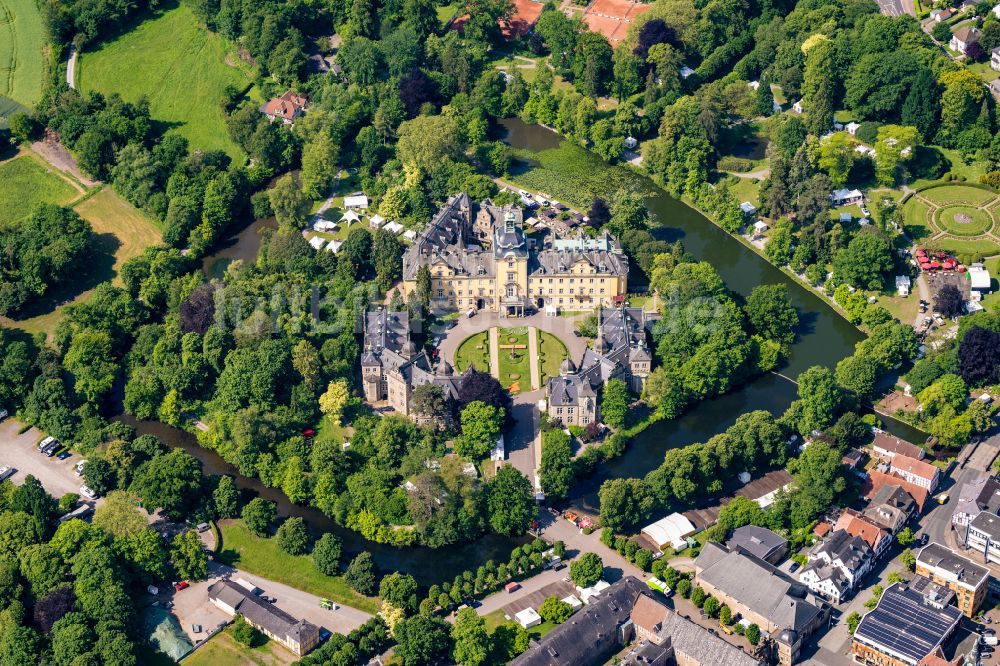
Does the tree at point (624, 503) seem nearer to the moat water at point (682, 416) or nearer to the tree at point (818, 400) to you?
the moat water at point (682, 416)

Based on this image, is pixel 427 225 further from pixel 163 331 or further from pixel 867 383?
pixel 867 383

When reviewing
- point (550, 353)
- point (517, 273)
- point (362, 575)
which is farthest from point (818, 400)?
point (362, 575)

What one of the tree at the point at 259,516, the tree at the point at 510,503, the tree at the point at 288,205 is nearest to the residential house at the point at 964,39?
the tree at the point at 288,205

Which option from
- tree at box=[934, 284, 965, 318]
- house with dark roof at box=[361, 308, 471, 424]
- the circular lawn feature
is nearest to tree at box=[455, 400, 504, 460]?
house with dark roof at box=[361, 308, 471, 424]

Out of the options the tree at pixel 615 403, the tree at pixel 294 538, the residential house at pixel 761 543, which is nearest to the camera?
the residential house at pixel 761 543

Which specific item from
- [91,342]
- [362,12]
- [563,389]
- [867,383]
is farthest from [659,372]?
[362,12]

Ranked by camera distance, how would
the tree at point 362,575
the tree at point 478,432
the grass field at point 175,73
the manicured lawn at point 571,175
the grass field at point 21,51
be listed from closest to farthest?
the tree at point 362,575, the tree at point 478,432, the manicured lawn at point 571,175, the grass field at point 175,73, the grass field at point 21,51

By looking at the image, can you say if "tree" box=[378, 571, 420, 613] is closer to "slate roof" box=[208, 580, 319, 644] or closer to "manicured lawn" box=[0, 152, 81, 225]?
"slate roof" box=[208, 580, 319, 644]
